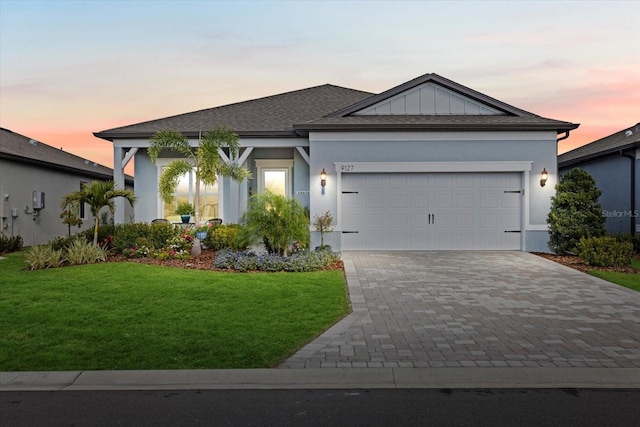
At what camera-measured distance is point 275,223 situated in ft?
41.9

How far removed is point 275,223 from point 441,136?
20.4 ft

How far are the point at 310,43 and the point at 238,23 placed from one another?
3248 mm

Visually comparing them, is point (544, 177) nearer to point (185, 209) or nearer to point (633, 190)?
point (633, 190)

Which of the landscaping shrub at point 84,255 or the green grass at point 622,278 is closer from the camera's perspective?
the green grass at point 622,278

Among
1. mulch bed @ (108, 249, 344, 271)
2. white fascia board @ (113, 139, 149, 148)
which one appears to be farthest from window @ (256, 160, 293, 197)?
mulch bed @ (108, 249, 344, 271)

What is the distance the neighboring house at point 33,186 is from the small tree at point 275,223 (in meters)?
6.17

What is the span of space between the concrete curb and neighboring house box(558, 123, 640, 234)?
1441cm

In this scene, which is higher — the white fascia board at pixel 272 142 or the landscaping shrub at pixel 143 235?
the white fascia board at pixel 272 142

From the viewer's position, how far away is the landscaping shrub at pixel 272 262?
12016mm

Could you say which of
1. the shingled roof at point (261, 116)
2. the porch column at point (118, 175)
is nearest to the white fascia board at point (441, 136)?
the shingled roof at point (261, 116)

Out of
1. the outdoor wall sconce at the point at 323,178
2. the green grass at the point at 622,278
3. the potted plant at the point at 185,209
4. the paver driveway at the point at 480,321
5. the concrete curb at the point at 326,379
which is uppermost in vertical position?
the outdoor wall sconce at the point at 323,178

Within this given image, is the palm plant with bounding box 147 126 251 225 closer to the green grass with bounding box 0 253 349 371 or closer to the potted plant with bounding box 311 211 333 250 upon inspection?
the potted plant with bounding box 311 211 333 250

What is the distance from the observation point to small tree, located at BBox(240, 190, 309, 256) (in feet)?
42.0

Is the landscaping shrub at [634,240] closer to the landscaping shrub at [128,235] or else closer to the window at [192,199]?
the window at [192,199]
